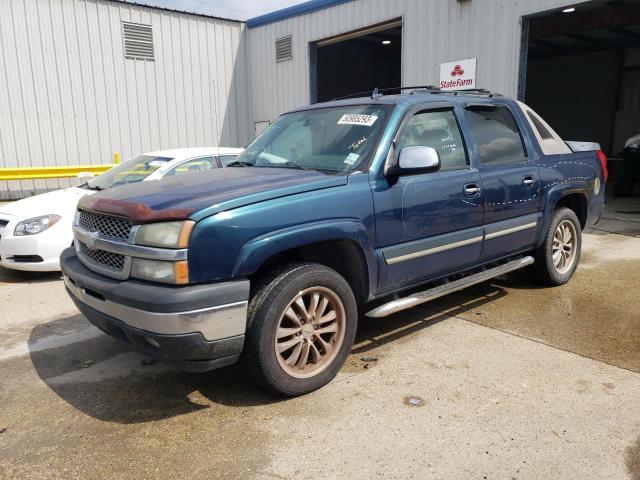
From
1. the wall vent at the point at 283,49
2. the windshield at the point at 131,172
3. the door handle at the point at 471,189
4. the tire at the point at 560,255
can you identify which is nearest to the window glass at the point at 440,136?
the door handle at the point at 471,189

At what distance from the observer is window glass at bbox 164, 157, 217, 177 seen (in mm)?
6133

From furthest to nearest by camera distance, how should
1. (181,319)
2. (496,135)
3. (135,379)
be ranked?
(496,135), (135,379), (181,319)

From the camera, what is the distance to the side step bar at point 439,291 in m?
3.43

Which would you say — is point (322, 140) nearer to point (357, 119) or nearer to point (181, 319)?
point (357, 119)

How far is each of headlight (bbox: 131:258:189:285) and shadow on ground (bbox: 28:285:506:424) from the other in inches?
32.8

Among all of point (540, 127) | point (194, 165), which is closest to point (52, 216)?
point (194, 165)

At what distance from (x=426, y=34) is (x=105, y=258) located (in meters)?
8.68

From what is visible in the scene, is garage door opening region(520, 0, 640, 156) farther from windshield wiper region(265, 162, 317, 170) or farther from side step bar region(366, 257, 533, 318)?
windshield wiper region(265, 162, 317, 170)

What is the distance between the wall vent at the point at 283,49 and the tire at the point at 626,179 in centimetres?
883

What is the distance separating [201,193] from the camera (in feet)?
9.71

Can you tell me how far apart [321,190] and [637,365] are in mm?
2456

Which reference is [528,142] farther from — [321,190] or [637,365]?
[321,190]

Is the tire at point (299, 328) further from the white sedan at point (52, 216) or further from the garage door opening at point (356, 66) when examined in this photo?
the garage door opening at point (356, 66)

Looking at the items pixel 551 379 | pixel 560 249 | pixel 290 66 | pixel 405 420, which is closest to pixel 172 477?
pixel 405 420
